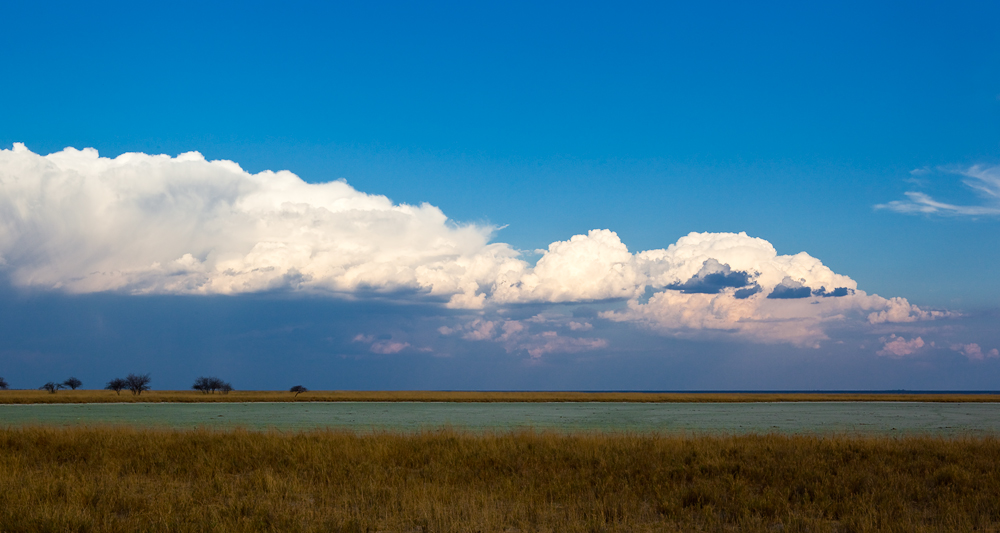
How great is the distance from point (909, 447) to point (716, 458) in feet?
23.9

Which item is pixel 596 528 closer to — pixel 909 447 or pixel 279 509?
pixel 279 509

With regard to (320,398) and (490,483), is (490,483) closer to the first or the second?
(490,483)

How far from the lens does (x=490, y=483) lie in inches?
637

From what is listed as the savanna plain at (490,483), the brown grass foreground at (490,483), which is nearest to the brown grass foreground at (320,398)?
the savanna plain at (490,483)

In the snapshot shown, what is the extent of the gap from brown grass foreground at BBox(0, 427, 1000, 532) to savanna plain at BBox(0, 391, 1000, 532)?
0.17ft

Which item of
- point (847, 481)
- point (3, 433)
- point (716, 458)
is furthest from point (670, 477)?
point (3, 433)

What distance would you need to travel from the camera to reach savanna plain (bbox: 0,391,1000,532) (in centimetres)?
1171

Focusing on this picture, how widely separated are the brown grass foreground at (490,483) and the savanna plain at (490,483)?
52 mm

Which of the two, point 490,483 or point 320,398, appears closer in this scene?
point 490,483

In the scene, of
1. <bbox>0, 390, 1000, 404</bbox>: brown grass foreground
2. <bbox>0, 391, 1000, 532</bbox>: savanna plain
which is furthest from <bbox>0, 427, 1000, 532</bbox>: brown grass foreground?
<bbox>0, 390, 1000, 404</bbox>: brown grass foreground

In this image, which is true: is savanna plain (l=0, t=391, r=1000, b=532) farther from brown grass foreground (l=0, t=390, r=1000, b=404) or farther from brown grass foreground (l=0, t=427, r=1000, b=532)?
brown grass foreground (l=0, t=390, r=1000, b=404)

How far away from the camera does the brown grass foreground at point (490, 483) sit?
11719 millimetres

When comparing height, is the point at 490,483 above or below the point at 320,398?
above

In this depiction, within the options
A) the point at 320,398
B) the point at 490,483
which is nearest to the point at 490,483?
the point at 490,483
